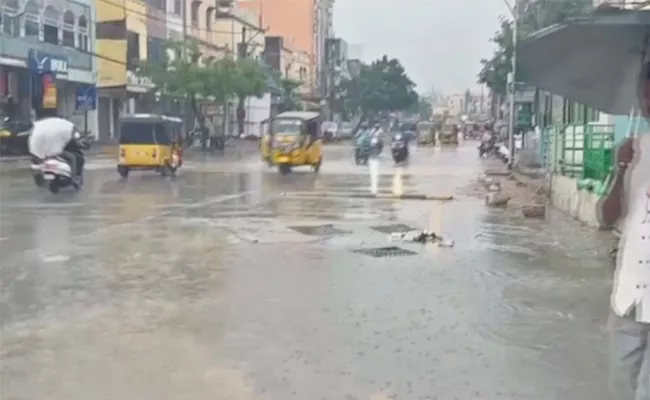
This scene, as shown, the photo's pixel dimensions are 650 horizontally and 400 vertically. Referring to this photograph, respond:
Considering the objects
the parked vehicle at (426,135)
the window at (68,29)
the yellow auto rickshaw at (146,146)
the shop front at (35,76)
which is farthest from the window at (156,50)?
the yellow auto rickshaw at (146,146)

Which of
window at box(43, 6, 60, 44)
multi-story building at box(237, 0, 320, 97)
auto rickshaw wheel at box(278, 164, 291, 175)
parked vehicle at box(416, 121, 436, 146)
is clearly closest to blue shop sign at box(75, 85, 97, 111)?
window at box(43, 6, 60, 44)

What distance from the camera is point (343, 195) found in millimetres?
21953

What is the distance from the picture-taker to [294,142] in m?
33.4

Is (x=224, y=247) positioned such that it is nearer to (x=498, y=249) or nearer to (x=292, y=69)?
(x=498, y=249)

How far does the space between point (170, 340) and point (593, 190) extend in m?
10.2

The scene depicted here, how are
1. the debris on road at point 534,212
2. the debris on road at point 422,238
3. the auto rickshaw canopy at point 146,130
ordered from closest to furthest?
the debris on road at point 422,238, the debris on road at point 534,212, the auto rickshaw canopy at point 146,130

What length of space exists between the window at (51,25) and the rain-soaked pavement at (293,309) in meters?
33.6

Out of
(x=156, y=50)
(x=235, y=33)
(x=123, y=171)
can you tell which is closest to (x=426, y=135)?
(x=235, y=33)

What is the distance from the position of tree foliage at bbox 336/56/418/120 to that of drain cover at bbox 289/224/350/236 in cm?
10382

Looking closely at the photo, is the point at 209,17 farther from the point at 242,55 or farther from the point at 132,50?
the point at 132,50

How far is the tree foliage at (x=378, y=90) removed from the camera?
118m

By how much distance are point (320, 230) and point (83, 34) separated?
41.8 meters

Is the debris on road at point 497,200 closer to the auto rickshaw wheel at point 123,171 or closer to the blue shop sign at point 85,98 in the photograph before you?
the auto rickshaw wheel at point 123,171

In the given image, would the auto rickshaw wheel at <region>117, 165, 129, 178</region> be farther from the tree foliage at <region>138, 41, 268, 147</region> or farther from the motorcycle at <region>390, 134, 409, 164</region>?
the tree foliage at <region>138, 41, 268, 147</region>
